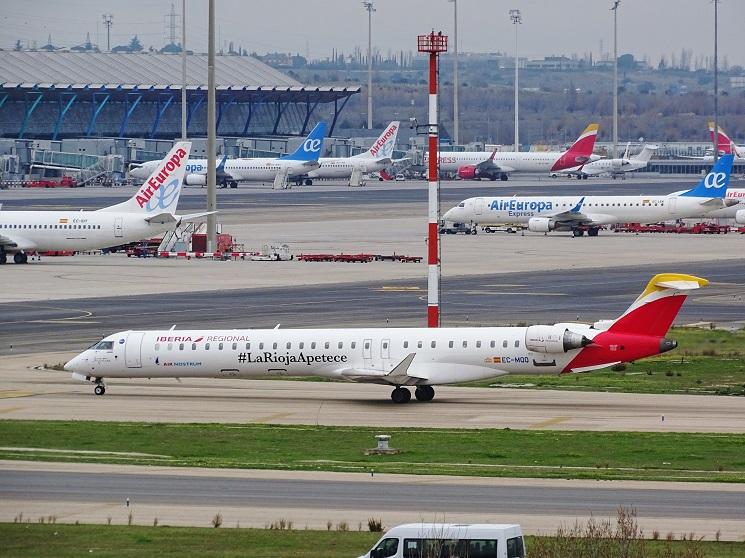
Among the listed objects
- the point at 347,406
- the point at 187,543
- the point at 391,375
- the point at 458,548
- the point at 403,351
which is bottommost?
the point at 187,543

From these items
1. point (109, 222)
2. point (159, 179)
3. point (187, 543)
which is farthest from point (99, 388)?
point (109, 222)

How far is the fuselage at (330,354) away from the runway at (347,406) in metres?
1.08

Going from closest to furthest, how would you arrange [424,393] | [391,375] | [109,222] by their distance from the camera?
1. [391,375]
2. [424,393]
3. [109,222]

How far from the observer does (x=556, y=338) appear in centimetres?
5112

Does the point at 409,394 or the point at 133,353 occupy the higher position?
the point at 133,353

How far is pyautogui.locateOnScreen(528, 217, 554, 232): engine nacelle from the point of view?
5192 inches

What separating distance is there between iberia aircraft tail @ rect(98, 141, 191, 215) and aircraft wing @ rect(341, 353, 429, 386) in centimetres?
5181

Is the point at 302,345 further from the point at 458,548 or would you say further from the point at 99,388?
the point at 458,548

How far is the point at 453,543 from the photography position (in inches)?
1054

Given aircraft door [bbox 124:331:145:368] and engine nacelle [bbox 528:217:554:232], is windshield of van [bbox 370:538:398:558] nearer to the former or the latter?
aircraft door [bbox 124:331:145:368]

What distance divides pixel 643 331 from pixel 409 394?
845 cm

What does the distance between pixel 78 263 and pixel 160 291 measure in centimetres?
2073

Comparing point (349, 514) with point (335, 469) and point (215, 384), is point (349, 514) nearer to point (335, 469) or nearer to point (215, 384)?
point (335, 469)

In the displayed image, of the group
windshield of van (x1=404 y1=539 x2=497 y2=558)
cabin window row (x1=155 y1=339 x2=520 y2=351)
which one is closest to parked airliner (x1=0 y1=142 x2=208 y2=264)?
cabin window row (x1=155 y1=339 x2=520 y2=351)
